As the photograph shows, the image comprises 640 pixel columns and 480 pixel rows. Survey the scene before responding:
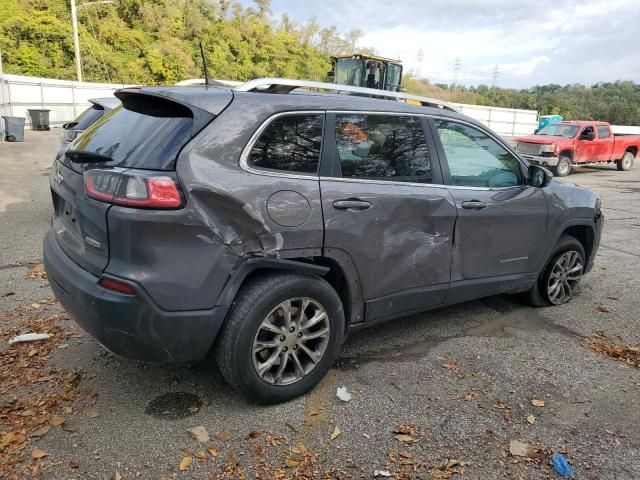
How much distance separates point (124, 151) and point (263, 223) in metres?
0.87

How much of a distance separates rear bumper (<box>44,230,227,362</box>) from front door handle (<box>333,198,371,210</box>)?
918mm

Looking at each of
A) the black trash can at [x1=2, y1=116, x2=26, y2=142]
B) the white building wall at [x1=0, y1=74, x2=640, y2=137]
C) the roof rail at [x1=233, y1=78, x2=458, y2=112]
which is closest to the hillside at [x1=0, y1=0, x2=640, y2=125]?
the white building wall at [x1=0, y1=74, x2=640, y2=137]

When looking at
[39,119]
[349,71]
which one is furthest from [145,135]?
[39,119]

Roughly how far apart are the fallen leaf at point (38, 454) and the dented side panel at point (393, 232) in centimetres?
184

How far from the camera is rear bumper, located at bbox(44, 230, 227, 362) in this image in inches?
102

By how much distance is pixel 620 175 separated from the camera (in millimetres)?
18500

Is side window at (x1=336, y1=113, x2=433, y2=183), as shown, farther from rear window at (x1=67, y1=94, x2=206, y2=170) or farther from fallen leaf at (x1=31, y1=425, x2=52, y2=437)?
fallen leaf at (x1=31, y1=425, x2=52, y2=437)

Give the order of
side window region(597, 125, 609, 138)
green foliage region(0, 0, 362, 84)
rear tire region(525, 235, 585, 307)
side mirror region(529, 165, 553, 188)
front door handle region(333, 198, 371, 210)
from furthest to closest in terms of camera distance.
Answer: green foliage region(0, 0, 362, 84) < side window region(597, 125, 609, 138) < rear tire region(525, 235, 585, 307) < side mirror region(529, 165, 553, 188) < front door handle region(333, 198, 371, 210)

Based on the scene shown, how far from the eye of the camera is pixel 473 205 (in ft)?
12.4

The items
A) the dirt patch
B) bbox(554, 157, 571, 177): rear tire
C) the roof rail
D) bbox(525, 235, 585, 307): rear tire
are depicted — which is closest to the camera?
the roof rail

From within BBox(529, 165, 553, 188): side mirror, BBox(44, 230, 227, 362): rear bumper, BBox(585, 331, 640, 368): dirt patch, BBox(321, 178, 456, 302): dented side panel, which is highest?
BBox(529, 165, 553, 188): side mirror

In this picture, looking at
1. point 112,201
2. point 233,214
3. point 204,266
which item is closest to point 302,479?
point 204,266

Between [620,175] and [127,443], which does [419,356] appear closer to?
[127,443]

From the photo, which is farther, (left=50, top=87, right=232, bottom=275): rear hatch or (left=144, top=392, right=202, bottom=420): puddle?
(left=144, top=392, right=202, bottom=420): puddle
